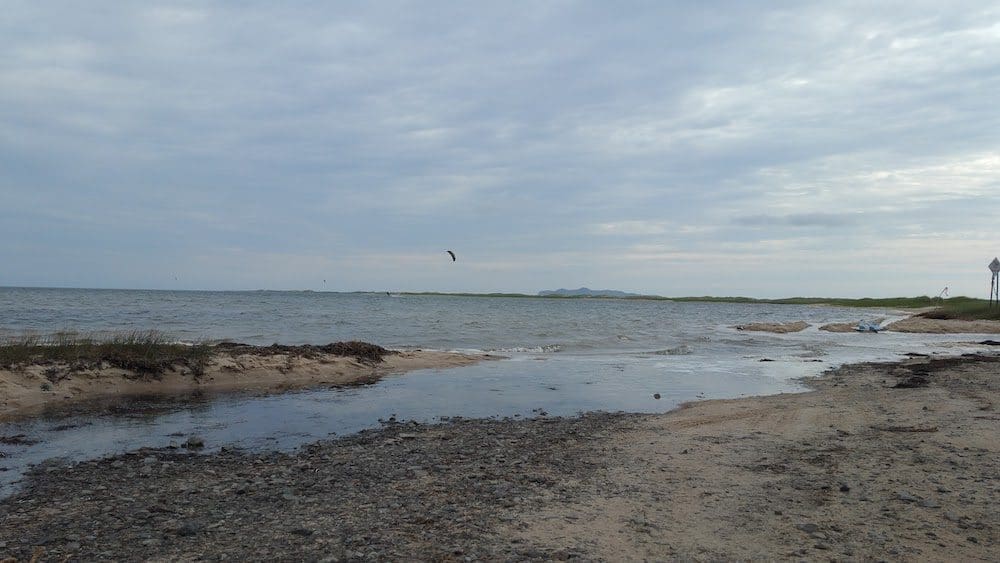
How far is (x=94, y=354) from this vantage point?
14352mm

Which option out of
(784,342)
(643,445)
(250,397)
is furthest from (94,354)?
(784,342)

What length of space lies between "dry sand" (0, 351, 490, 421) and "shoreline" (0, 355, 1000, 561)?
5831mm

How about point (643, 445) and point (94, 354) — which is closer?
Result: point (643, 445)

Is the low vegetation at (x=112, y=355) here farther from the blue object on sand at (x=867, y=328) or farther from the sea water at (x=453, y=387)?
the blue object on sand at (x=867, y=328)

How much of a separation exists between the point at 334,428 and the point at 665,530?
6.72 m

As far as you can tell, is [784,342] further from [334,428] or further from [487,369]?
[334,428]

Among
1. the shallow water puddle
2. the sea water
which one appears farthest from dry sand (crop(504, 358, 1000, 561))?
A: the sea water

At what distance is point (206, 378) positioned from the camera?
1516 cm

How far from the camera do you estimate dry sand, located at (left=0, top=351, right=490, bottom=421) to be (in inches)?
485

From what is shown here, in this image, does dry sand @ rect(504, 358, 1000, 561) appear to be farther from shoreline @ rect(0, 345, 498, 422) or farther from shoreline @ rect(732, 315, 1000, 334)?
shoreline @ rect(732, 315, 1000, 334)

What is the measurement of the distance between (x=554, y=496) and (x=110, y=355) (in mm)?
12751

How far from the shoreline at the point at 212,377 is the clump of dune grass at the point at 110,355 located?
152 millimetres

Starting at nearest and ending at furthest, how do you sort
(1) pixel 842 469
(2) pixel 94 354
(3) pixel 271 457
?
(1) pixel 842 469 → (3) pixel 271 457 → (2) pixel 94 354

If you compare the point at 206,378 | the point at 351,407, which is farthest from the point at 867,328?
the point at 206,378
